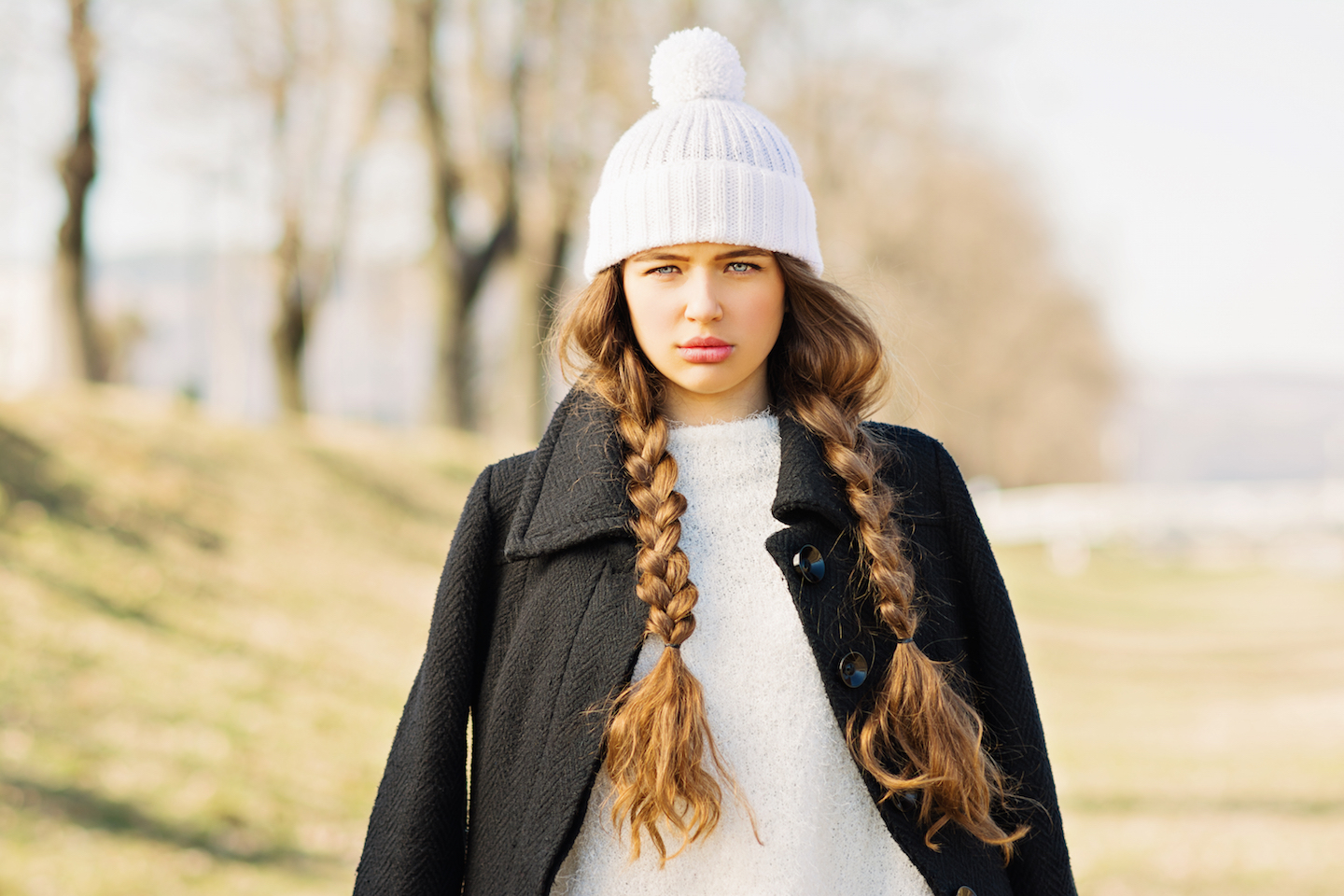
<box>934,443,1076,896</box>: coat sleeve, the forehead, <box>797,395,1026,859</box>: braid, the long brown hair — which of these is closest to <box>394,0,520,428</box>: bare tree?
the long brown hair

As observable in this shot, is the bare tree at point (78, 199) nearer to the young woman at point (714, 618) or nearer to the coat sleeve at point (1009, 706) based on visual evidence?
the young woman at point (714, 618)

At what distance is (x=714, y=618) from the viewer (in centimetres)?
224

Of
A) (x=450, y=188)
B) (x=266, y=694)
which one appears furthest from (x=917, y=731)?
(x=450, y=188)

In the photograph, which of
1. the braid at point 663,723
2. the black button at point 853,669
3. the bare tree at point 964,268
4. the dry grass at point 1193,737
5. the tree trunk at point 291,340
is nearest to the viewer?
the braid at point 663,723

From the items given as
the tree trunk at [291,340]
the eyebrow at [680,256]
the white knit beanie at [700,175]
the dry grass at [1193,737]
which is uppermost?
the tree trunk at [291,340]

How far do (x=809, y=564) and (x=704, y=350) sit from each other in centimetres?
44

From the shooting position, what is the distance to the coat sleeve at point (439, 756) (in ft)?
7.32

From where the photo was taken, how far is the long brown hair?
2.07 meters

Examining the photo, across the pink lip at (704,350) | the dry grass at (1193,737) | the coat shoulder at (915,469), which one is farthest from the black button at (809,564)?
the dry grass at (1193,737)

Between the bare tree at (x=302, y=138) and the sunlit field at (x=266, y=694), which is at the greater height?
the bare tree at (x=302, y=138)

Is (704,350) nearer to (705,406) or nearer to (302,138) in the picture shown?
(705,406)

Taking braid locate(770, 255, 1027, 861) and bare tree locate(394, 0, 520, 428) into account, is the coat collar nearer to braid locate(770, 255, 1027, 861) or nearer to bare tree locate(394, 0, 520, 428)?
braid locate(770, 255, 1027, 861)

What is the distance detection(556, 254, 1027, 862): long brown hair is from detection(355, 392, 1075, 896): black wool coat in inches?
1.6

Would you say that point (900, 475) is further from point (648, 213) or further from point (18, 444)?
point (18, 444)
